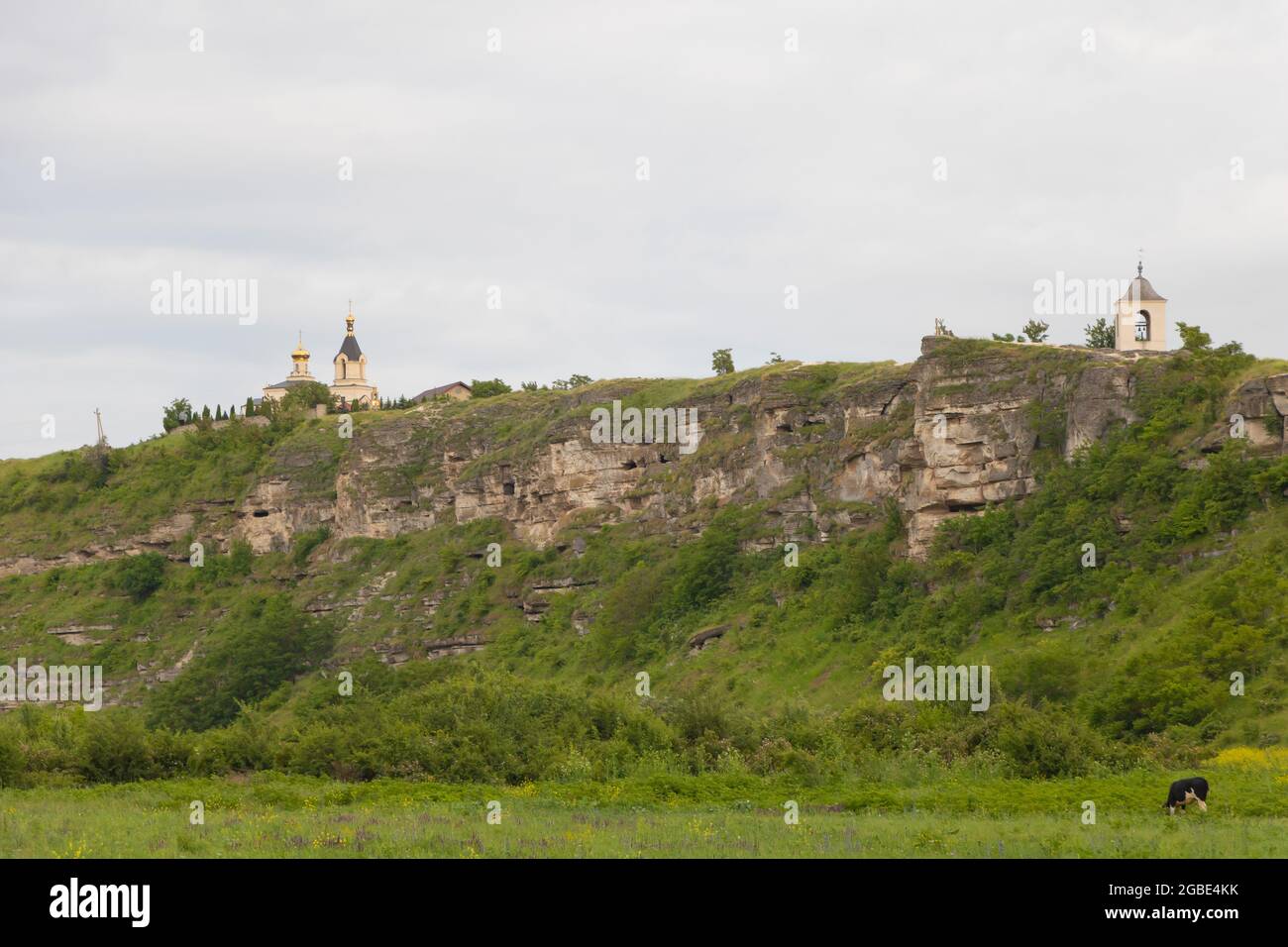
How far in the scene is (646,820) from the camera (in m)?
32.2

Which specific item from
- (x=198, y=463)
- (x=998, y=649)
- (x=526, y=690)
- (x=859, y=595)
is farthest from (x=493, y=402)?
(x=526, y=690)

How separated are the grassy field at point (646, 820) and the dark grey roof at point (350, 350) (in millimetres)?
109917

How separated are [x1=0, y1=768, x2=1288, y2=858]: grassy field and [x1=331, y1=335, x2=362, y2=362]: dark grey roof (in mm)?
109917

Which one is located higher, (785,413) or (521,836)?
(785,413)

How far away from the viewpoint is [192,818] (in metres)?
33.2

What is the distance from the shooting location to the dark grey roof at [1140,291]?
76188 millimetres

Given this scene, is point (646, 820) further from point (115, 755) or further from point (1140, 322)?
point (1140, 322)

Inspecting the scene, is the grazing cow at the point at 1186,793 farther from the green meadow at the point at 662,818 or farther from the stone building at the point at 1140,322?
the stone building at the point at 1140,322

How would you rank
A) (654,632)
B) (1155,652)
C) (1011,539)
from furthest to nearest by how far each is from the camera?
1. (654,632)
2. (1011,539)
3. (1155,652)

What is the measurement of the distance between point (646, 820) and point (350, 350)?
4793 inches
